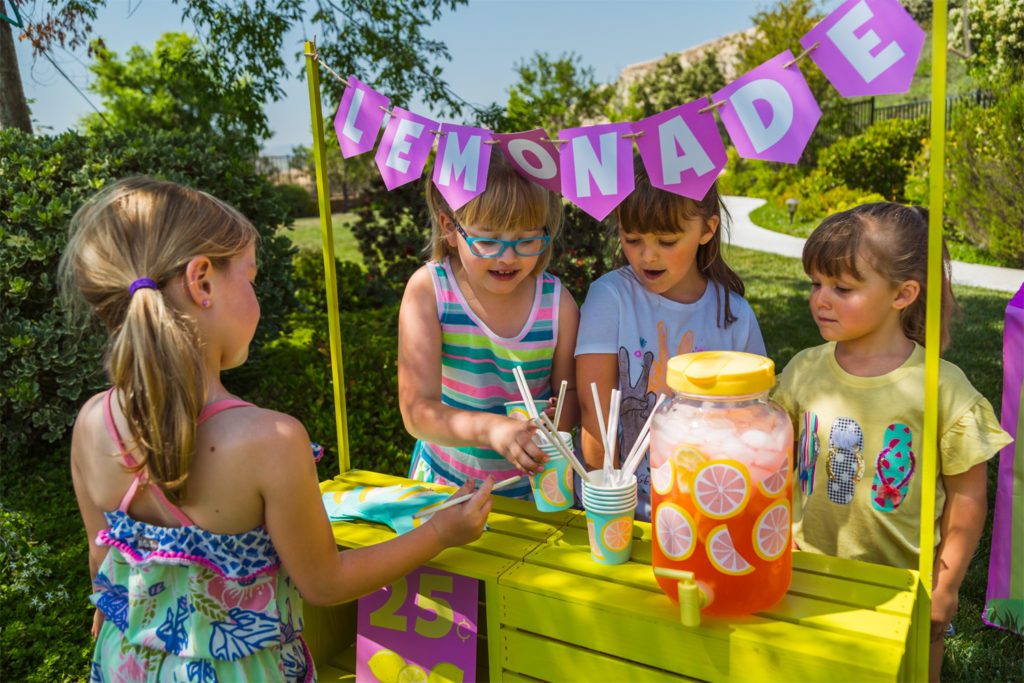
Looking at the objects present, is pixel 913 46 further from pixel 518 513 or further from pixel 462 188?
pixel 518 513

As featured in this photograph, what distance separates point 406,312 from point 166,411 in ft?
3.07

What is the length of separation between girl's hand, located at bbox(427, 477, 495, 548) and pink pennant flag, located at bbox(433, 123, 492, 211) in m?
0.68

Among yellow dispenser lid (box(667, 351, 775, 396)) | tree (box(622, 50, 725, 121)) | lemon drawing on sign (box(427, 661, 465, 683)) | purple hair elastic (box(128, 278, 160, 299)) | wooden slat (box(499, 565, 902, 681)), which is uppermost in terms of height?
tree (box(622, 50, 725, 121))

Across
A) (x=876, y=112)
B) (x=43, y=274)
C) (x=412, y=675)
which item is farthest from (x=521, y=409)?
(x=876, y=112)

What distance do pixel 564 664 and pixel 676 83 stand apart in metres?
26.5

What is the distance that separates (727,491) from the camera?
127 centimetres

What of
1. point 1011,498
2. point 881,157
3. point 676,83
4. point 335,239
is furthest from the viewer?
point 676,83

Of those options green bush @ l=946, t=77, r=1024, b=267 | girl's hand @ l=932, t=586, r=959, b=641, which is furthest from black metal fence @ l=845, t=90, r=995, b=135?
girl's hand @ l=932, t=586, r=959, b=641

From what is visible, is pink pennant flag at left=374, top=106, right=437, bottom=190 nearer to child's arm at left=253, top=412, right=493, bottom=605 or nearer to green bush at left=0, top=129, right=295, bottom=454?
child's arm at left=253, top=412, right=493, bottom=605

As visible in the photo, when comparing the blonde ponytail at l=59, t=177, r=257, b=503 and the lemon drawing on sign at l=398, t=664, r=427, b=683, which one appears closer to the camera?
the blonde ponytail at l=59, t=177, r=257, b=503

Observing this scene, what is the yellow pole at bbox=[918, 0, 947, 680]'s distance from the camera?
123 cm

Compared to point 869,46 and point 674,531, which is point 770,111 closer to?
point 869,46

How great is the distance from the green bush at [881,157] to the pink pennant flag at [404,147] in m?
13.7

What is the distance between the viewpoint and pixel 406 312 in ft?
7.10
